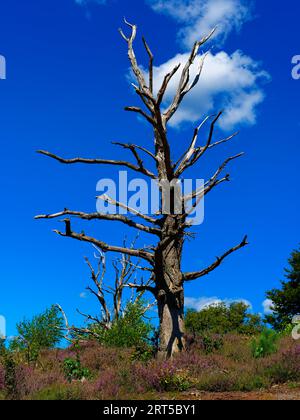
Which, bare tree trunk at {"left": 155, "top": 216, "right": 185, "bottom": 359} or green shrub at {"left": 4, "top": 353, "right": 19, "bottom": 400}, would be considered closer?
green shrub at {"left": 4, "top": 353, "right": 19, "bottom": 400}

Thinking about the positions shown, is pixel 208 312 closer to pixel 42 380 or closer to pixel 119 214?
pixel 119 214

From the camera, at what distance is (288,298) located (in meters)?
38.6

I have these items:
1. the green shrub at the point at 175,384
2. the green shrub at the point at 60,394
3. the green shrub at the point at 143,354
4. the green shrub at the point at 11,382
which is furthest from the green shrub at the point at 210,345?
the green shrub at the point at 11,382

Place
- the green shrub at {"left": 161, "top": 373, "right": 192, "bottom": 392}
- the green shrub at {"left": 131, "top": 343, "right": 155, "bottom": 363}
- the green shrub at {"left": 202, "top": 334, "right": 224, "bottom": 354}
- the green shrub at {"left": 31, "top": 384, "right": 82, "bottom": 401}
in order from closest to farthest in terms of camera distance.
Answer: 1. the green shrub at {"left": 31, "top": 384, "right": 82, "bottom": 401}
2. the green shrub at {"left": 161, "top": 373, "right": 192, "bottom": 392}
3. the green shrub at {"left": 131, "top": 343, "right": 155, "bottom": 363}
4. the green shrub at {"left": 202, "top": 334, "right": 224, "bottom": 354}

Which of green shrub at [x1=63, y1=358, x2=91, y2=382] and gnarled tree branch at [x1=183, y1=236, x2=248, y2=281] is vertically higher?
gnarled tree branch at [x1=183, y1=236, x2=248, y2=281]

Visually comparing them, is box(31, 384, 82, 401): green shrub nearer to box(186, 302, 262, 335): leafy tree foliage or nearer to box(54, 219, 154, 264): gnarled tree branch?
box(54, 219, 154, 264): gnarled tree branch

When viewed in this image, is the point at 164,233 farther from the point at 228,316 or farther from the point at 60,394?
the point at 228,316

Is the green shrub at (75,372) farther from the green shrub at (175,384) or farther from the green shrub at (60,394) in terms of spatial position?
the green shrub at (175,384)

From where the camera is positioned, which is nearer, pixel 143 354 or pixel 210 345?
pixel 143 354

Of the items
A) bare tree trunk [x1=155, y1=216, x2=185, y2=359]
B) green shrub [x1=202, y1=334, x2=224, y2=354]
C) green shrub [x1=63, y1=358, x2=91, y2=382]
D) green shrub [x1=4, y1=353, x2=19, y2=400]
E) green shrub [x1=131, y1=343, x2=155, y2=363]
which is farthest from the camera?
green shrub [x1=202, y1=334, x2=224, y2=354]

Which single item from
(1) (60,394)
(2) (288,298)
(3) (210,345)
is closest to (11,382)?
(1) (60,394)

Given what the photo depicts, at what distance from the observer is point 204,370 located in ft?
46.3

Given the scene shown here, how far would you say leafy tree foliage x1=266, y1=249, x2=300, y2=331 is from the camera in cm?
3841

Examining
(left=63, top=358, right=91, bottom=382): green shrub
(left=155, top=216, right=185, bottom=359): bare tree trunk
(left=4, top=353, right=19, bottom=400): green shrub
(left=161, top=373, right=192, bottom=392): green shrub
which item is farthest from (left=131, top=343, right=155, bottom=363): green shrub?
(left=4, top=353, right=19, bottom=400): green shrub
